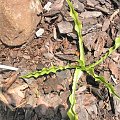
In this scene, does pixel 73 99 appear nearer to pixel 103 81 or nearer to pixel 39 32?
pixel 103 81

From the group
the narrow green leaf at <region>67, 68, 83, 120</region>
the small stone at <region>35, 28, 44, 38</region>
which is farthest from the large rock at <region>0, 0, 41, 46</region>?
the narrow green leaf at <region>67, 68, 83, 120</region>

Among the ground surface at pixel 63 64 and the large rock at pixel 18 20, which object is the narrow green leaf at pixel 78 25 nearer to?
the ground surface at pixel 63 64

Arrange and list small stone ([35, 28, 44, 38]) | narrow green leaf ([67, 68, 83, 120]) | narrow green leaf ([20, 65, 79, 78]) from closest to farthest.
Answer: narrow green leaf ([67, 68, 83, 120]) → narrow green leaf ([20, 65, 79, 78]) → small stone ([35, 28, 44, 38])

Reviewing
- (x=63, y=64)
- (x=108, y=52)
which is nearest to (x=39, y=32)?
(x=63, y=64)

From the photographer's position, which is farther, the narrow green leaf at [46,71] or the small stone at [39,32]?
the small stone at [39,32]

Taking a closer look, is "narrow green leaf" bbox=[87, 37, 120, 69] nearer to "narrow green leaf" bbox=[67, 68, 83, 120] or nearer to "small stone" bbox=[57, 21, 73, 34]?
"narrow green leaf" bbox=[67, 68, 83, 120]

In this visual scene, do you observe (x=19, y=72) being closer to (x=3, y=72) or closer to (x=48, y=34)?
(x=3, y=72)

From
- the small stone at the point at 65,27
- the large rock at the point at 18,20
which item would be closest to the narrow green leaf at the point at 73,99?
the small stone at the point at 65,27
